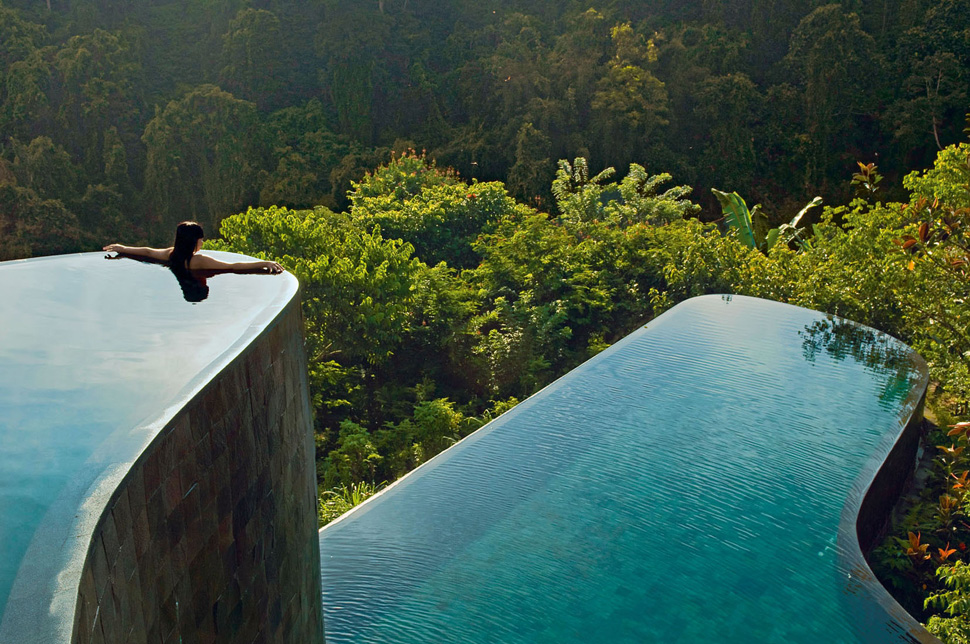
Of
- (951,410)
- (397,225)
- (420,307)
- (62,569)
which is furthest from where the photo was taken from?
(397,225)

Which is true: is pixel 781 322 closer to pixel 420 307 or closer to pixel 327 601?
pixel 420 307

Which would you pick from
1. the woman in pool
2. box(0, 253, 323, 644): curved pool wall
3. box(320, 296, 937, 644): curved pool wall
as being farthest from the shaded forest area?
box(0, 253, 323, 644): curved pool wall

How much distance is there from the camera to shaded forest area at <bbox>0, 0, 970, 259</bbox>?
20.9m

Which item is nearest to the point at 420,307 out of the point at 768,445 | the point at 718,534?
A: the point at 768,445

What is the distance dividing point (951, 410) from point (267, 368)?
274 inches

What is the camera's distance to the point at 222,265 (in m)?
3.43

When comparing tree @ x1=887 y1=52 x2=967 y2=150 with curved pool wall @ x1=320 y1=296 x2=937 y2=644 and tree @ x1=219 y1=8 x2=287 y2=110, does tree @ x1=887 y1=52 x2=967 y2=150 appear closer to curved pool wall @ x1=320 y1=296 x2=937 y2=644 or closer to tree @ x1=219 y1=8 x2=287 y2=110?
curved pool wall @ x1=320 y1=296 x2=937 y2=644

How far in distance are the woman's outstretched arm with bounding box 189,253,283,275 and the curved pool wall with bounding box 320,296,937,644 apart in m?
1.77

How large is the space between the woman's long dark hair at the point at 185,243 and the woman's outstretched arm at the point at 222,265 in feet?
0.15

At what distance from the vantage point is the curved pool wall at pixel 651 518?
12.6 feet

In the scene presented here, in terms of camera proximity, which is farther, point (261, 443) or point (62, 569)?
point (261, 443)

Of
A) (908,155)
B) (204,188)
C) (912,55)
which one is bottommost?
(204,188)

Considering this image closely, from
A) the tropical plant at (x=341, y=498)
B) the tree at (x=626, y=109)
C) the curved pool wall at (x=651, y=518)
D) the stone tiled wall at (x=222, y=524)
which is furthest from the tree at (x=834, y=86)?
the stone tiled wall at (x=222, y=524)

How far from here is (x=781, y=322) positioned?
8.45m
